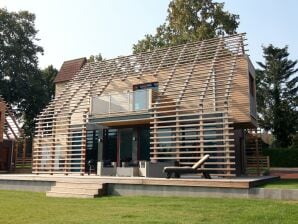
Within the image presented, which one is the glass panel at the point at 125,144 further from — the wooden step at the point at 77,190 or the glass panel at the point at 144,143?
the wooden step at the point at 77,190

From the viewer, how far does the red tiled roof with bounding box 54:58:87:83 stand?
26.4 m

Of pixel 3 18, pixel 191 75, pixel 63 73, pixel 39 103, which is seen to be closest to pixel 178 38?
pixel 63 73

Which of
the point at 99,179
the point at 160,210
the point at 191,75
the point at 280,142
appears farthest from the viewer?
the point at 280,142

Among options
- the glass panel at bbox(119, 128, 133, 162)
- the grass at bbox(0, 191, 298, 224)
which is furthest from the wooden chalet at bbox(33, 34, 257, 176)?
the grass at bbox(0, 191, 298, 224)

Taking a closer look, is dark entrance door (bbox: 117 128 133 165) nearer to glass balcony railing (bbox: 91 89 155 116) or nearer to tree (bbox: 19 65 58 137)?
glass balcony railing (bbox: 91 89 155 116)

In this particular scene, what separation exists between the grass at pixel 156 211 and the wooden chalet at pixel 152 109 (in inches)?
162

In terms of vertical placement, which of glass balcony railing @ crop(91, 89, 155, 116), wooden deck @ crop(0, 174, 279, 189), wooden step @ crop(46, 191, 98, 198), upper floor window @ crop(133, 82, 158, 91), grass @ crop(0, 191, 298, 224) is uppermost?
upper floor window @ crop(133, 82, 158, 91)

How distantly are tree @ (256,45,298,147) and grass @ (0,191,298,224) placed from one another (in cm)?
3242

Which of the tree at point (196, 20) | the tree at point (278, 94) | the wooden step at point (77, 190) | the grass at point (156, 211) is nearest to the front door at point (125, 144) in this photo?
the wooden step at point (77, 190)

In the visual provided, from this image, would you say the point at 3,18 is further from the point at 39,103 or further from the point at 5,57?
the point at 39,103

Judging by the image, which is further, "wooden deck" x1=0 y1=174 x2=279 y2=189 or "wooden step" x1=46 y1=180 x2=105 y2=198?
"wooden step" x1=46 y1=180 x2=105 y2=198

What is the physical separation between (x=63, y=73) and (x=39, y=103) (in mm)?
15682

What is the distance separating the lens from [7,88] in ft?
129

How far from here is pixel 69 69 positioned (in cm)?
2738
